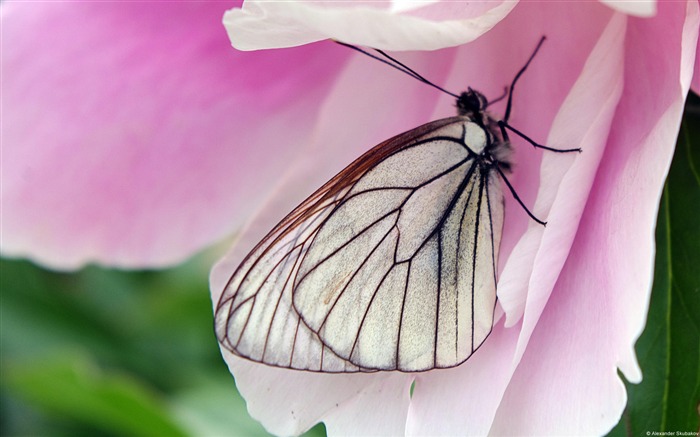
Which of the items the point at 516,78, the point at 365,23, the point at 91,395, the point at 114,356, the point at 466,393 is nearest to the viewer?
the point at 365,23

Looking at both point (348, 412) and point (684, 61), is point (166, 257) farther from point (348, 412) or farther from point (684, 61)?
point (684, 61)

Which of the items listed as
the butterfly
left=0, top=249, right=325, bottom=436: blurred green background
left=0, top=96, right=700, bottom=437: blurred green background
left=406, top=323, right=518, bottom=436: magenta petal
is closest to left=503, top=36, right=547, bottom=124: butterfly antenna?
the butterfly

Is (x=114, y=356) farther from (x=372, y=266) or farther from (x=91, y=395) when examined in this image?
(x=372, y=266)

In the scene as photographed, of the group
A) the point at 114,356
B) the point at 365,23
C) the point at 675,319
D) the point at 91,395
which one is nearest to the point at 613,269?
the point at 675,319

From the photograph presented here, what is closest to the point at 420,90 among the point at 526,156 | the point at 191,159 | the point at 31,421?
the point at 526,156

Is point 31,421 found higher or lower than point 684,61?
higher

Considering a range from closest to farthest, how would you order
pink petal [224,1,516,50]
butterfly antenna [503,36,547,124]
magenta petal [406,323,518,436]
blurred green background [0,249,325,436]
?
pink petal [224,1,516,50] → magenta petal [406,323,518,436] → butterfly antenna [503,36,547,124] → blurred green background [0,249,325,436]

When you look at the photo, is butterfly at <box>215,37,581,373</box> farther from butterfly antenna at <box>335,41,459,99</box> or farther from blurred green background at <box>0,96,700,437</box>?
blurred green background at <box>0,96,700,437</box>
